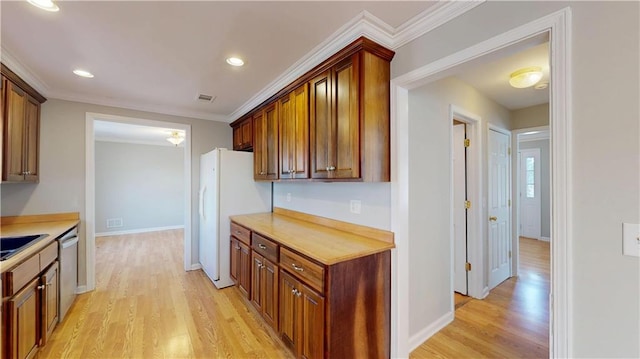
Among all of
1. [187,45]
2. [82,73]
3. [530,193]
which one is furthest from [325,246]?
[530,193]

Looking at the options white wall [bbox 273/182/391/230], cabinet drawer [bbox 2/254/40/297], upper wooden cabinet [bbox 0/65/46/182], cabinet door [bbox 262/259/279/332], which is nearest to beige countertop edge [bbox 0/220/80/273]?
cabinet drawer [bbox 2/254/40/297]

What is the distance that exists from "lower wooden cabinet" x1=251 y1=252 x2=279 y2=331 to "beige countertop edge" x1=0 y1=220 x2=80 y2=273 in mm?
1598

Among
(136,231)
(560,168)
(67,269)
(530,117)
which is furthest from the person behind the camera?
(136,231)

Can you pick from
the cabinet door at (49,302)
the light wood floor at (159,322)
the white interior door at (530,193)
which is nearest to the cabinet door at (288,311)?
the light wood floor at (159,322)

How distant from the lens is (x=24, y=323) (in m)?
1.75

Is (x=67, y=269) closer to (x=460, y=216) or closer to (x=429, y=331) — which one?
(x=429, y=331)

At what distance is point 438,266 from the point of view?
2.36 m

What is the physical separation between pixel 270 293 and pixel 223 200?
4.96ft

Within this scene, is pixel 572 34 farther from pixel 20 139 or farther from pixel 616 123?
pixel 20 139

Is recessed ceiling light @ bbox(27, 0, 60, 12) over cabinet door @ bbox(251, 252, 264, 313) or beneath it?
over

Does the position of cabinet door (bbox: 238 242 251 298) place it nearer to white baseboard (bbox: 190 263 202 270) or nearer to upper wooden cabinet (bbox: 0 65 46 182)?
white baseboard (bbox: 190 263 202 270)

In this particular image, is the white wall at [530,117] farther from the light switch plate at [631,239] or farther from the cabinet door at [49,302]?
the cabinet door at [49,302]

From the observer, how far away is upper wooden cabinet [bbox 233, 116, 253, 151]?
3.56 meters

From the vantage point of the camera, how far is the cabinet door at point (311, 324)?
5.23 ft
